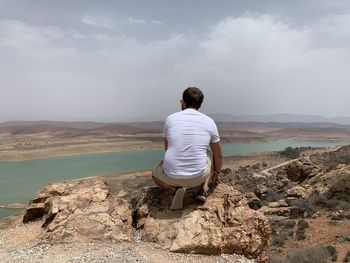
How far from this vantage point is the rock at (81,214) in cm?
527

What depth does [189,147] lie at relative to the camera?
202 inches

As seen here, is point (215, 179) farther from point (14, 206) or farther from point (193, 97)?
point (14, 206)

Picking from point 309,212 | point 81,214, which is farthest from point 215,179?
point 309,212

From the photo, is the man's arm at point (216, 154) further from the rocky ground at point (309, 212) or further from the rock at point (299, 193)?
the rock at point (299, 193)

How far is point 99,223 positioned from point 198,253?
1.41 m

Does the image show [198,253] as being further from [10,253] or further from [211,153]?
[10,253]

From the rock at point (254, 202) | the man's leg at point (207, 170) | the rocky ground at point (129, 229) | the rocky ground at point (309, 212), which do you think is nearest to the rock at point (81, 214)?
the rocky ground at point (129, 229)

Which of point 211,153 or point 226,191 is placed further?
point 226,191

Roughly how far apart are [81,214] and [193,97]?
7.56ft

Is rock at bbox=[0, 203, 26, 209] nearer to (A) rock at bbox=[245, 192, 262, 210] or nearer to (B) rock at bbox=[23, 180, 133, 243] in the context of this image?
(A) rock at bbox=[245, 192, 262, 210]

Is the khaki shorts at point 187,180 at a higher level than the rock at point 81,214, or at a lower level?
higher

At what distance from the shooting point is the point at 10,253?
5027 millimetres

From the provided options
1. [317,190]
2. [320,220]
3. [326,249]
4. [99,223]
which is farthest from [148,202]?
[317,190]

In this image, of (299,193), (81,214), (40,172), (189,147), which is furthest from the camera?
(40,172)
